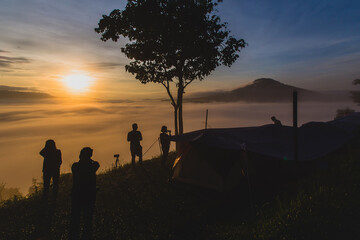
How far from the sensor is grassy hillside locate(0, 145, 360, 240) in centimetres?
531

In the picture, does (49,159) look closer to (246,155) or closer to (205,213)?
(205,213)

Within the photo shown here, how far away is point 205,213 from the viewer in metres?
7.28

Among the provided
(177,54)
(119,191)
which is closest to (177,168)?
(119,191)

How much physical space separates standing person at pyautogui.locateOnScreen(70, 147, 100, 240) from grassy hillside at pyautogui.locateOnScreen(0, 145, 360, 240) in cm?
112

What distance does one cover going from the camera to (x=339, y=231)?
4996mm

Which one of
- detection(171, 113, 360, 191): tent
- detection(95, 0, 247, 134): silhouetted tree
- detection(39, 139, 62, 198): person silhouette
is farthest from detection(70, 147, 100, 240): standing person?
detection(95, 0, 247, 134): silhouetted tree

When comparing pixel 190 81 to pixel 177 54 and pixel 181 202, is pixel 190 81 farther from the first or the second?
pixel 181 202

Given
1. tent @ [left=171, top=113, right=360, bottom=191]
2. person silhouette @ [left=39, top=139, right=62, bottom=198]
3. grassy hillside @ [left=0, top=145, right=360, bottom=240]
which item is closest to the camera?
grassy hillside @ [left=0, top=145, right=360, bottom=240]

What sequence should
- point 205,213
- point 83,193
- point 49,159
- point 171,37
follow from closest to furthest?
1. point 83,193
2. point 205,213
3. point 49,159
4. point 171,37

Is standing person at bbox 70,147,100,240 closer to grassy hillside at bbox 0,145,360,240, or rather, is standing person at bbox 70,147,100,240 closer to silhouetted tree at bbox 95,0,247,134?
grassy hillside at bbox 0,145,360,240

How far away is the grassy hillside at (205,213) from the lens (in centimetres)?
531

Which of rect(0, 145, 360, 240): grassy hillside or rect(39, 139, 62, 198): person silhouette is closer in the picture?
rect(0, 145, 360, 240): grassy hillside

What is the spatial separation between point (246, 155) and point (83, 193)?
5501 mm

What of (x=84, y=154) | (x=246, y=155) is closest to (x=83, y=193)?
(x=84, y=154)
